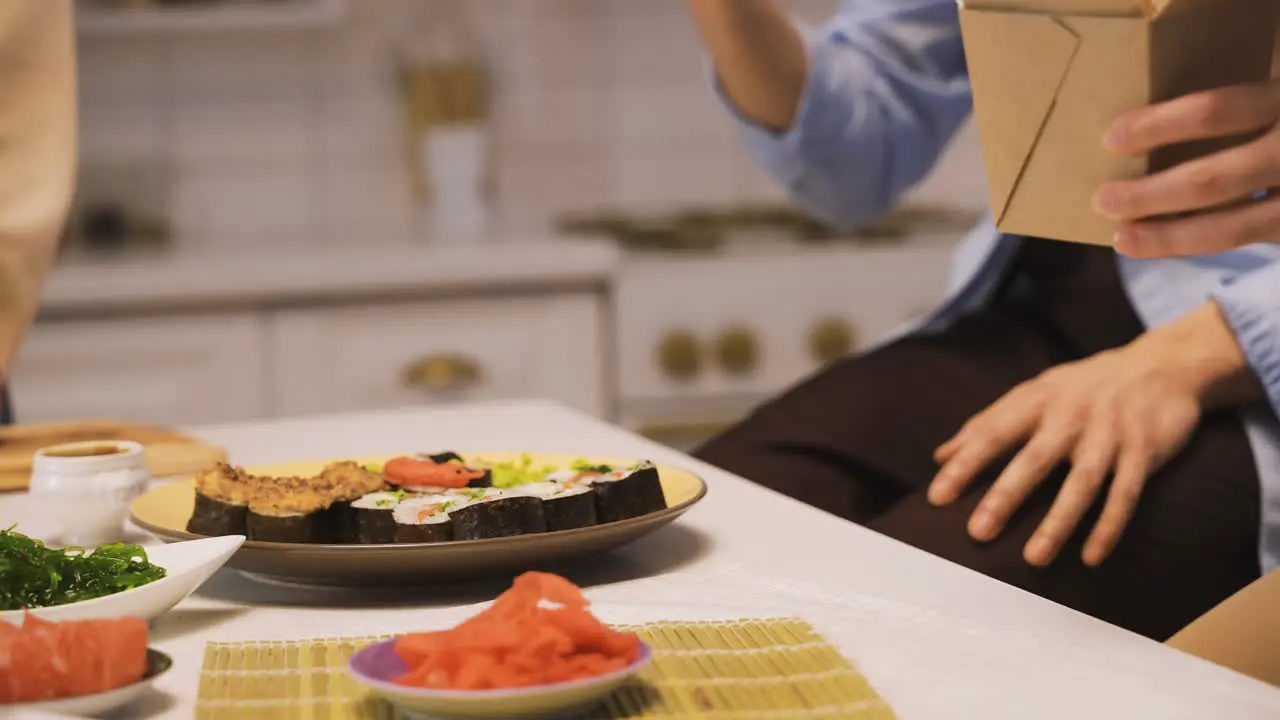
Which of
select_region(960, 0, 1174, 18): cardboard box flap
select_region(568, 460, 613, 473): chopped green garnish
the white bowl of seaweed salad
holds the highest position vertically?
select_region(960, 0, 1174, 18): cardboard box flap

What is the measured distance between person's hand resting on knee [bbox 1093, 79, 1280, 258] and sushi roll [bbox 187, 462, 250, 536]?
0.47 m

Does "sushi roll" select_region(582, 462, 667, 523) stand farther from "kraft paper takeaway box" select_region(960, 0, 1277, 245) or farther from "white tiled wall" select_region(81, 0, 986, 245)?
"white tiled wall" select_region(81, 0, 986, 245)

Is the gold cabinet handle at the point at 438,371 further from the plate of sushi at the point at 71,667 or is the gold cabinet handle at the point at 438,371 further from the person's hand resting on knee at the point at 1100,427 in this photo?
the plate of sushi at the point at 71,667

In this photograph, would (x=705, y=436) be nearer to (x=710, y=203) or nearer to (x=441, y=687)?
(x=710, y=203)

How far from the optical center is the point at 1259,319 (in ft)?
3.55

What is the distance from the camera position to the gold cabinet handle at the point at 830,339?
249cm

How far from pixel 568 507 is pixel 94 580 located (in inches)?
9.3

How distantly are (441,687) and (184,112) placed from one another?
2465mm

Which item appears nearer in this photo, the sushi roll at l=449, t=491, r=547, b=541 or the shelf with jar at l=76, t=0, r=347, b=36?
the sushi roll at l=449, t=491, r=547, b=541

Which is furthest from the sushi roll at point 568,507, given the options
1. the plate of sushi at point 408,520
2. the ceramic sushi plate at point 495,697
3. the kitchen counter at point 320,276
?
the kitchen counter at point 320,276

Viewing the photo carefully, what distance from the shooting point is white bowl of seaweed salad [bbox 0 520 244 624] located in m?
0.67

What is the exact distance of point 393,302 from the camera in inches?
95.2

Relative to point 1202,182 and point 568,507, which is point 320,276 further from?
point 1202,182

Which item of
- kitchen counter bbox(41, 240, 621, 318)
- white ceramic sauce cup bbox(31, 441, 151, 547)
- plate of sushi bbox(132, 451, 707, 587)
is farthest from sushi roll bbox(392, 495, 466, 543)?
kitchen counter bbox(41, 240, 621, 318)
